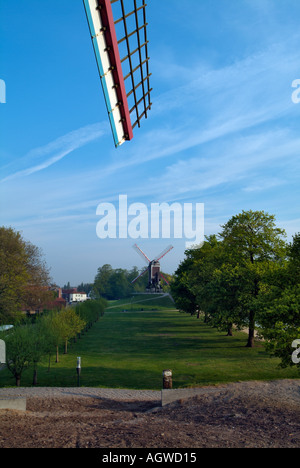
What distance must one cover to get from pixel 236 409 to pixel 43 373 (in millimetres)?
18960

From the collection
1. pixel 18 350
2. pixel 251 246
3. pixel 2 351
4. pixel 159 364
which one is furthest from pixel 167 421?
pixel 251 246

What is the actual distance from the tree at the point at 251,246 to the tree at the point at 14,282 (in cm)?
2746

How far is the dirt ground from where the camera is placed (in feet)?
31.7

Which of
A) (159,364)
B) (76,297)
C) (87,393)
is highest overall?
(87,393)

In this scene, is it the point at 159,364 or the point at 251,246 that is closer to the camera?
the point at 159,364

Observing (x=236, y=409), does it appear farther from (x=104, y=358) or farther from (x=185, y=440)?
(x=104, y=358)

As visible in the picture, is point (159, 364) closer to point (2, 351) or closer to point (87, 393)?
point (87, 393)

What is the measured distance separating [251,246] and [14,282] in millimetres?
29795

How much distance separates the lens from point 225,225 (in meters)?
37.2

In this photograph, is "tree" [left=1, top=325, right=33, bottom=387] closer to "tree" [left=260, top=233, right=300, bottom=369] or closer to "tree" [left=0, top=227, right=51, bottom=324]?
"tree" [left=260, top=233, right=300, bottom=369]

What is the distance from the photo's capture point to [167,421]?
12.0 meters
